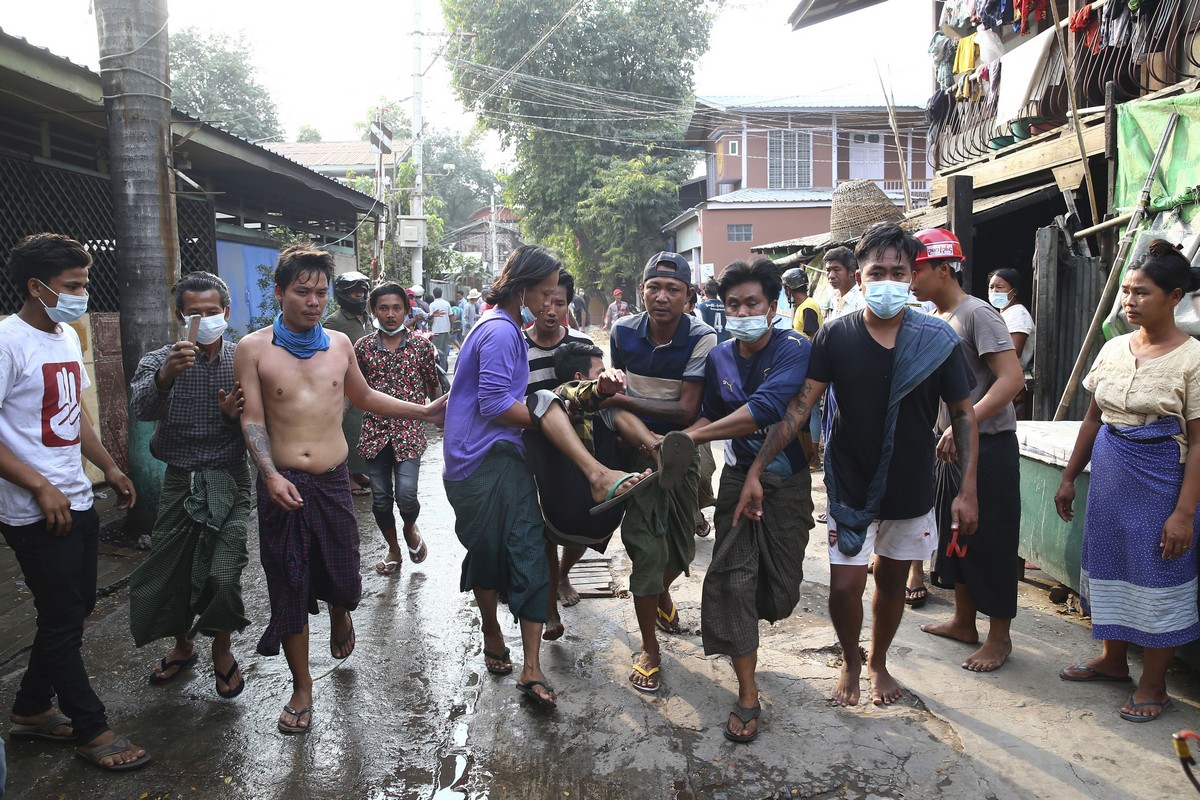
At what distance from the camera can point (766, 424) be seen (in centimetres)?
331

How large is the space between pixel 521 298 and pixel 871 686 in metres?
2.25

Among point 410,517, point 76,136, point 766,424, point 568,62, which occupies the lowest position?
point 410,517

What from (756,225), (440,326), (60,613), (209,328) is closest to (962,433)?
(209,328)

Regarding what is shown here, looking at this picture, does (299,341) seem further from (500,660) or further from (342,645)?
(500,660)

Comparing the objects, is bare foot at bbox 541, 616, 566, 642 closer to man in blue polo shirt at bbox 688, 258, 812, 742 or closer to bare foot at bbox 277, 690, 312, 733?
man in blue polo shirt at bbox 688, 258, 812, 742

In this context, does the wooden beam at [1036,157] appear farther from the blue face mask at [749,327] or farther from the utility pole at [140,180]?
the utility pole at [140,180]

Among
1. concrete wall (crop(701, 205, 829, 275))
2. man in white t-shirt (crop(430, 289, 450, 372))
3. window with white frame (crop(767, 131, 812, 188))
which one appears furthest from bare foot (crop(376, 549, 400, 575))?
window with white frame (crop(767, 131, 812, 188))

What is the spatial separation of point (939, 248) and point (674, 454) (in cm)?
165

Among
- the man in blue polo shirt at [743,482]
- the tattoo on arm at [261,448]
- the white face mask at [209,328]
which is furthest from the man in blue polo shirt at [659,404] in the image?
the white face mask at [209,328]

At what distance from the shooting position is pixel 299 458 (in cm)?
348

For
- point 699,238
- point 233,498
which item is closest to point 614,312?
point 699,238

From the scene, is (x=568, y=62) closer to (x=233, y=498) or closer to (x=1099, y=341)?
(x=1099, y=341)

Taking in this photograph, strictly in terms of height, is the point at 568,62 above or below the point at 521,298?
above

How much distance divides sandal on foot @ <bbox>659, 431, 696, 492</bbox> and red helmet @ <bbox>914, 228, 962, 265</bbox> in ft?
4.85
